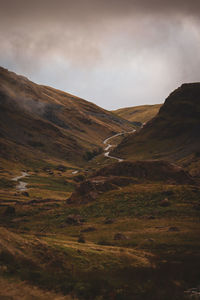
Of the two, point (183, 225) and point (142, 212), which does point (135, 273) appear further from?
point (142, 212)

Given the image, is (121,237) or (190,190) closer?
(121,237)

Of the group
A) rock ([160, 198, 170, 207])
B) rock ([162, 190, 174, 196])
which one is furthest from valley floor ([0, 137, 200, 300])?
rock ([162, 190, 174, 196])

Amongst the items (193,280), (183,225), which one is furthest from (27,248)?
(183,225)

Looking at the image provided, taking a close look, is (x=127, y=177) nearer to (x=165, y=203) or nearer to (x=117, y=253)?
(x=165, y=203)

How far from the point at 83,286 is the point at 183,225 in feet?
97.6

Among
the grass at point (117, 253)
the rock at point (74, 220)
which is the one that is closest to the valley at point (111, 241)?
the grass at point (117, 253)

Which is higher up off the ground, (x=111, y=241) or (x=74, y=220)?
(x=111, y=241)

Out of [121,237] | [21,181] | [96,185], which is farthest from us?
[21,181]

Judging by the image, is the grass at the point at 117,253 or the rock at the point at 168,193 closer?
the grass at the point at 117,253

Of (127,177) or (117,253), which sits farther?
(127,177)

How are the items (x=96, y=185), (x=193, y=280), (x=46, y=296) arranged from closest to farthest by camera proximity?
(x=46, y=296)
(x=193, y=280)
(x=96, y=185)

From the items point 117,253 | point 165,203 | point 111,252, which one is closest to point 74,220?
point 165,203

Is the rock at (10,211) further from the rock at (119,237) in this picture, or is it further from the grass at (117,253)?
the rock at (119,237)

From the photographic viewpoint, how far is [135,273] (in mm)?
33906
